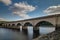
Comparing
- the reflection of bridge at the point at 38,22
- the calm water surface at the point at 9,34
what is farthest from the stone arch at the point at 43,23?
the calm water surface at the point at 9,34

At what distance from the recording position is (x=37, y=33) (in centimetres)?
343

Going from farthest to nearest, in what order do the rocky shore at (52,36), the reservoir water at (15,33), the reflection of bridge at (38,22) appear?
the reservoir water at (15,33)
the reflection of bridge at (38,22)
the rocky shore at (52,36)

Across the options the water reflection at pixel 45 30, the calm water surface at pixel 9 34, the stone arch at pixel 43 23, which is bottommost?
the calm water surface at pixel 9 34

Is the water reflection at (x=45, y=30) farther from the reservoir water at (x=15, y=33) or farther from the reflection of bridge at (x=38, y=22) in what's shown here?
the reflection of bridge at (x=38, y=22)

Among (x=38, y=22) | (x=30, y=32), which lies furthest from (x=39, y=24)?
(x=30, y=32)

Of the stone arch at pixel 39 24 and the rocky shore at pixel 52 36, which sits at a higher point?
the stone arch at pixel 39 24

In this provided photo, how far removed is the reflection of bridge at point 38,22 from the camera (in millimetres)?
3254

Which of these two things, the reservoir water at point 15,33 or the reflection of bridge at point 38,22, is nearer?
the reflection of bridge at point 38,22

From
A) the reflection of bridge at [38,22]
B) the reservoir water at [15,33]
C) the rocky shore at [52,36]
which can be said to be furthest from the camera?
the reservoir water at [15,33]

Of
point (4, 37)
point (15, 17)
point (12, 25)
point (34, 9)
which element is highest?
point (34, 9)

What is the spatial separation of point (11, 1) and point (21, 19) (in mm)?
553

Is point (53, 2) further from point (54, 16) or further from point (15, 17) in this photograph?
point (15, 17)

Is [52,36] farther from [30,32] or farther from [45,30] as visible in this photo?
Result: [30,32]

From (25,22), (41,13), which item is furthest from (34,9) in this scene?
(25,22)
